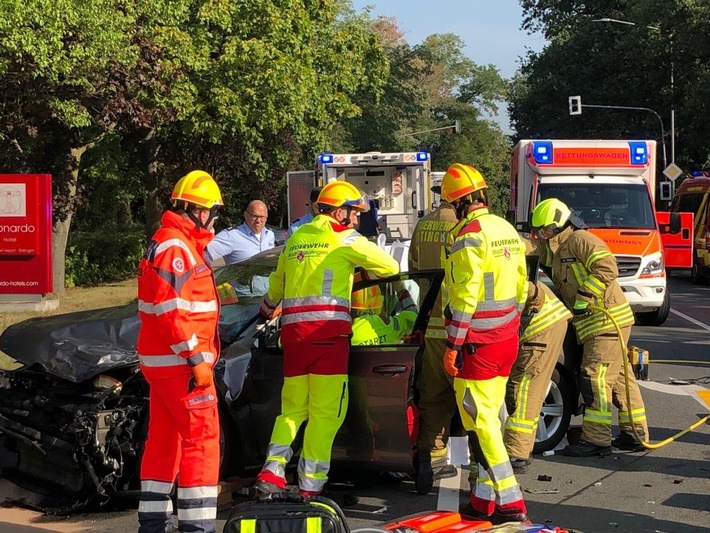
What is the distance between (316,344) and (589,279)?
8.11 ft

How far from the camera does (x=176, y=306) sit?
186 inches

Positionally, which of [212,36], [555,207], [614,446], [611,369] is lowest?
[614,446]

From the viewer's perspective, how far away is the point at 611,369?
6.90 meters

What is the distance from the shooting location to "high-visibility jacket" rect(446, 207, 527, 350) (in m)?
5.19

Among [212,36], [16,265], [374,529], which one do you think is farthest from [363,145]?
[374,529]

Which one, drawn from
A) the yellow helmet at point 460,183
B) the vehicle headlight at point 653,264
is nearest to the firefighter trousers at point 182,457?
the yellow helmet at point 460,183

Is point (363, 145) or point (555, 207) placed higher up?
point (363, 145)

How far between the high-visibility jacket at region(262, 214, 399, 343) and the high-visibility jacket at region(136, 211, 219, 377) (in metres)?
0.64

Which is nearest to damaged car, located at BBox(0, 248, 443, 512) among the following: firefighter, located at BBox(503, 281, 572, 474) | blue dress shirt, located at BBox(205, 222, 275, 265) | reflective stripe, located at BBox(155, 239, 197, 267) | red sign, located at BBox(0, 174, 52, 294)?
firefighter, located at BBox(503, 281, 572, 474)

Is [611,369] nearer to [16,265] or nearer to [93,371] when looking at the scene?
[93,371]

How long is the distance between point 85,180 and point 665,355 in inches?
743

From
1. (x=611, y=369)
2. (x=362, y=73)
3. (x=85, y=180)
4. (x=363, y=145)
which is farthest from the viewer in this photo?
(x=363, y=145)

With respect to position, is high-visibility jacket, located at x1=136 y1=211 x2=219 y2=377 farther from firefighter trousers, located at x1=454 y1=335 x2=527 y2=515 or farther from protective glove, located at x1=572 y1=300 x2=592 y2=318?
protective glove, located at x1=572 y1=300 x2=592 y2=318

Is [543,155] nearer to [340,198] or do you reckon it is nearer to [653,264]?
[653,264]
